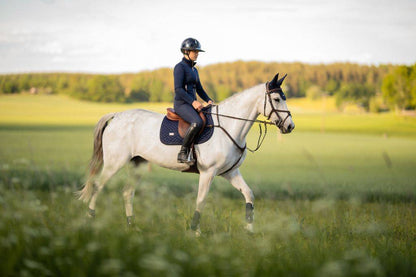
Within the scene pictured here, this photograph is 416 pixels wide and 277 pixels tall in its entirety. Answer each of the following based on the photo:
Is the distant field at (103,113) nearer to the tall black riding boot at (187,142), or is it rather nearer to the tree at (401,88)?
the tree at (401,88)

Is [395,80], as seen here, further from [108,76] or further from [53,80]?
[53,80]

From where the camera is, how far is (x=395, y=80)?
134ft

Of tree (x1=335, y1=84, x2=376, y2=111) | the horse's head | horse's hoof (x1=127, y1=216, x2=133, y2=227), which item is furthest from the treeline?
the horse's head

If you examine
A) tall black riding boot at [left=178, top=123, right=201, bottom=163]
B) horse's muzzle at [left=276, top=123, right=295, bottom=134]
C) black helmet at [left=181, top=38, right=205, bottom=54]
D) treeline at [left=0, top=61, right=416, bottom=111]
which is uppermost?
treeline at [left=0, top=61, right=416, bottom=111]

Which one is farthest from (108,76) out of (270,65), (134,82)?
(270,65)

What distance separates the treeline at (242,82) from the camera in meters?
49.4

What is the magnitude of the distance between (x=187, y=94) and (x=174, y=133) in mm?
724

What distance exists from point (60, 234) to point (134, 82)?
141 ft

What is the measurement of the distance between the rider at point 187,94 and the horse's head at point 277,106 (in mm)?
1103

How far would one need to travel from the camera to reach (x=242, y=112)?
6.37 meters

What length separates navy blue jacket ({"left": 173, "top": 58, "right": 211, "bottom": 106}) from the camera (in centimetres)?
629

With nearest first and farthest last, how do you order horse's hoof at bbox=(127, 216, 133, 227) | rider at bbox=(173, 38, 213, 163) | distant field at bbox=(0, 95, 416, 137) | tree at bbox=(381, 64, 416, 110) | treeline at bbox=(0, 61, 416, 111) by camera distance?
rider at bbox=(173, 38, 213, 163) → horse's hoof at bbox=(127, 216, 133, 227) → tree at bbox=(381, 64, 416, 110) → distant field at bbox=(0, 95, 416, 137) → treeline at bbox=(0, 61, 416, 111)

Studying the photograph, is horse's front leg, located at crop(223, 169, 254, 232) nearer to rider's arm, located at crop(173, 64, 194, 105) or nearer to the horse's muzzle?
the horse's muzzle

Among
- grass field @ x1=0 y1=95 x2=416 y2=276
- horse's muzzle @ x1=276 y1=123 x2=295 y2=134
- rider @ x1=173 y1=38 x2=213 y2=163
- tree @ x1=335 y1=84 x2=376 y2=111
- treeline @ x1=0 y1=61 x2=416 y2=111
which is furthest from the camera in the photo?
tree @ x1=335 y1=84 x2=376 y2=111
